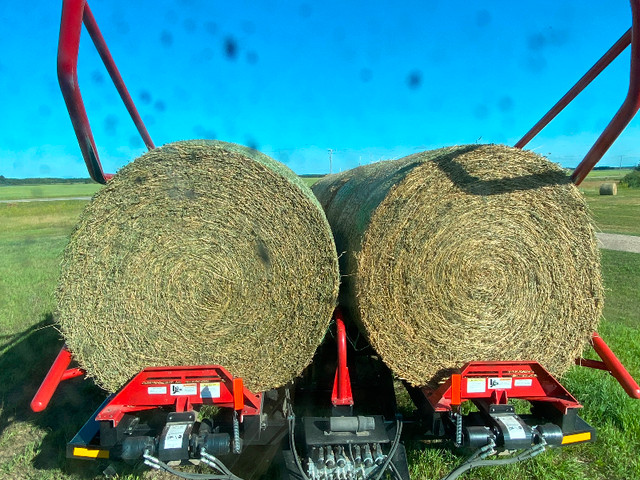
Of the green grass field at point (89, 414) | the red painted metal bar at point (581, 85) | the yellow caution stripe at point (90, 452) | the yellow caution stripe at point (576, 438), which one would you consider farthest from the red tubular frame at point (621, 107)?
the yellow caution stripe at point (90, 452)

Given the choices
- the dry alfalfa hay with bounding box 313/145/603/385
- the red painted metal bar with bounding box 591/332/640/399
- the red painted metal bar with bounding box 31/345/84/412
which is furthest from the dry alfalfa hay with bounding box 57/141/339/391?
the red painted metal bar with bounding box 591/332/640/399

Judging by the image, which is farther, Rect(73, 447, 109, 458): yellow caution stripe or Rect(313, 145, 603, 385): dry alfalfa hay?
Rect(313, 145, 603, 385): dry alfalfa hay

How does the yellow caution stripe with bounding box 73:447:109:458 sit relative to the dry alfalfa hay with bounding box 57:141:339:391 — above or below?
below

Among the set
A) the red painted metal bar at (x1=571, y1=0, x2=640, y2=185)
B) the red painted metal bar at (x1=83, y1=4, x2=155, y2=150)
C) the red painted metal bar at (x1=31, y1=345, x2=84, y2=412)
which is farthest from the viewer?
A: the red painted metal bar at (x1=83, y1=4, x2=155, y2=150)

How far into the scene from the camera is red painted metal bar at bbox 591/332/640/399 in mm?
3188

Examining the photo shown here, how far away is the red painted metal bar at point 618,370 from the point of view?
319 centimetres

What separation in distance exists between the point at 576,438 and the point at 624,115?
2.00 m

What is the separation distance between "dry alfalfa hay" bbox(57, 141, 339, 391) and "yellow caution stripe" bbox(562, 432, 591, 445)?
5.46 feet

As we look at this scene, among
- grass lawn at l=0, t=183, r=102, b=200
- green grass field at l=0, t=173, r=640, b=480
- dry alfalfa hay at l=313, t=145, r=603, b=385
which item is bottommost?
green grass field at l=0, t=173, r=640, b=480

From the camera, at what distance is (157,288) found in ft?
10.2

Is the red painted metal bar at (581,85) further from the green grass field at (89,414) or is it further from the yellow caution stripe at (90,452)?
the yellow caution stripe at (90,452)

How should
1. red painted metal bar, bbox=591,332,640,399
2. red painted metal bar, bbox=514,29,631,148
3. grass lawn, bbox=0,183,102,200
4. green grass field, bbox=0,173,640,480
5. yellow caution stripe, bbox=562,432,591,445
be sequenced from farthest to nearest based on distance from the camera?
grass lawn, bbox=0,183,102,200 → green grass field, bbox=0,173,640,480 → red painted metal bar, bbox=514,29,631,148 → red painted metal bar, bbox=591,332,640,399 → yellow caution stripe, bbox=562,432,591,445

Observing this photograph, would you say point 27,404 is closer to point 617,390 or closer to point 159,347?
point 159,347

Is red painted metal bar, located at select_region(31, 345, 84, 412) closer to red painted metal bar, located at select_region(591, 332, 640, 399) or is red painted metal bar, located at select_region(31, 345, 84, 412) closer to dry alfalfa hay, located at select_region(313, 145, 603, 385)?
dry alfalfa hay, located at select_region(313, 145, 603, 385)
